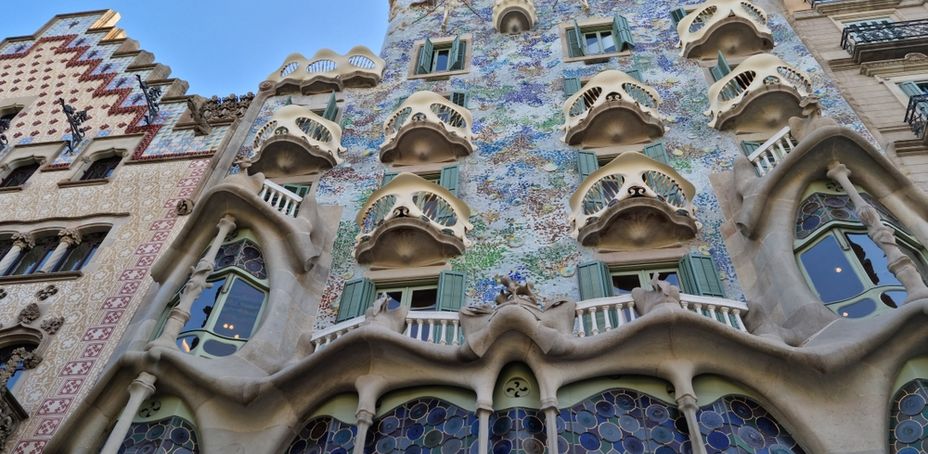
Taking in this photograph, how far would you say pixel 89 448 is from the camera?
8688mm

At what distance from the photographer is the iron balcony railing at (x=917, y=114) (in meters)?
12.4

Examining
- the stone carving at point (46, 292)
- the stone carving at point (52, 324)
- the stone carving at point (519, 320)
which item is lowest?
the stone carving at point (519, 320)

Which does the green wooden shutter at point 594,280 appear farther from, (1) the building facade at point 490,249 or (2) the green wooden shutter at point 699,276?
(2) the green wooden shutter at point 699,276

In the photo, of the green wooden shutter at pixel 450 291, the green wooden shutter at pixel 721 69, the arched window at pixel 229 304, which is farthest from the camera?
the green wooden shutter at pixel 721 69

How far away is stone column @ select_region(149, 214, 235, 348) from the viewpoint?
29.9ft

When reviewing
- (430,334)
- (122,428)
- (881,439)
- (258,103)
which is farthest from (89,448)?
(258,103)

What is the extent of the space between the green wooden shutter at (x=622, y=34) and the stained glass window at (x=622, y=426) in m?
10.5

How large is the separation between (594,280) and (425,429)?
3.63 metres

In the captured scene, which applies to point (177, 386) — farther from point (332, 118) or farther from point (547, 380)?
point (332, 118)

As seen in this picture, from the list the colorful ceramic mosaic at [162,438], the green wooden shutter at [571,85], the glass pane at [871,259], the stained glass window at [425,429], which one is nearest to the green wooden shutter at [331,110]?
the green wooden shutter at [571,85]

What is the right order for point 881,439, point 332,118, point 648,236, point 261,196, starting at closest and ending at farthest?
point 881,439, point 648,236, point 261,196, point 332,118

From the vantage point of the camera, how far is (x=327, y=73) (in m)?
17.3

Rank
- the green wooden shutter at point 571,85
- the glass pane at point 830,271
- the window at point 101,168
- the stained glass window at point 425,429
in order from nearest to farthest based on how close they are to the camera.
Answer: the stained glass window at point 425,429, the glass pane at point 830,271, the green wooden shutter at point 571,85, the window at point 101,168

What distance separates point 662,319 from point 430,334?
2715 millimetres
